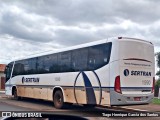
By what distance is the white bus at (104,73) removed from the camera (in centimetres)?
1265

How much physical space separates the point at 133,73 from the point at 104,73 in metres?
1.21

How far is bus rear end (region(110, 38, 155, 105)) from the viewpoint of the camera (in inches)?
496

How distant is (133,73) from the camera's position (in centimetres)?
1298

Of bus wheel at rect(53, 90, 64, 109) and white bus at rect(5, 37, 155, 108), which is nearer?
white bus at rect(5, 37, 155, 108)

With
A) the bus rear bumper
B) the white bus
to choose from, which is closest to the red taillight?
the white bus

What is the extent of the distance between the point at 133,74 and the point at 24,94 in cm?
1041

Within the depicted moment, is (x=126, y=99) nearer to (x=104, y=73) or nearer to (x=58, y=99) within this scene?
(x=104, y=73)

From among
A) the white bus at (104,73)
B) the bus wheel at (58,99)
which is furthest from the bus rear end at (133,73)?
the bus wheel at (58,99)

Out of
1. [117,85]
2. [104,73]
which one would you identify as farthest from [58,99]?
[117,85]

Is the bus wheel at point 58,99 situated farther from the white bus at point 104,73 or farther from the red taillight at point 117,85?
the red taillight at point 117,85

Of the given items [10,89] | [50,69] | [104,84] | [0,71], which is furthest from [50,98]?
[0,71]

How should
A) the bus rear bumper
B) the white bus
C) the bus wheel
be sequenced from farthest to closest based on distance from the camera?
1. the bus wheel
2. the white bus
3. the bus rear bumper

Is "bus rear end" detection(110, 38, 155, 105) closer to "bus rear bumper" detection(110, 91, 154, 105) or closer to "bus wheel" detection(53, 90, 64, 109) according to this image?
"bus rear bumper" detection(110, 91, 154, 105)

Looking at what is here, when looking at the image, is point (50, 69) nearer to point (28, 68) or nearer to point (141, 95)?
point (28, 68)
